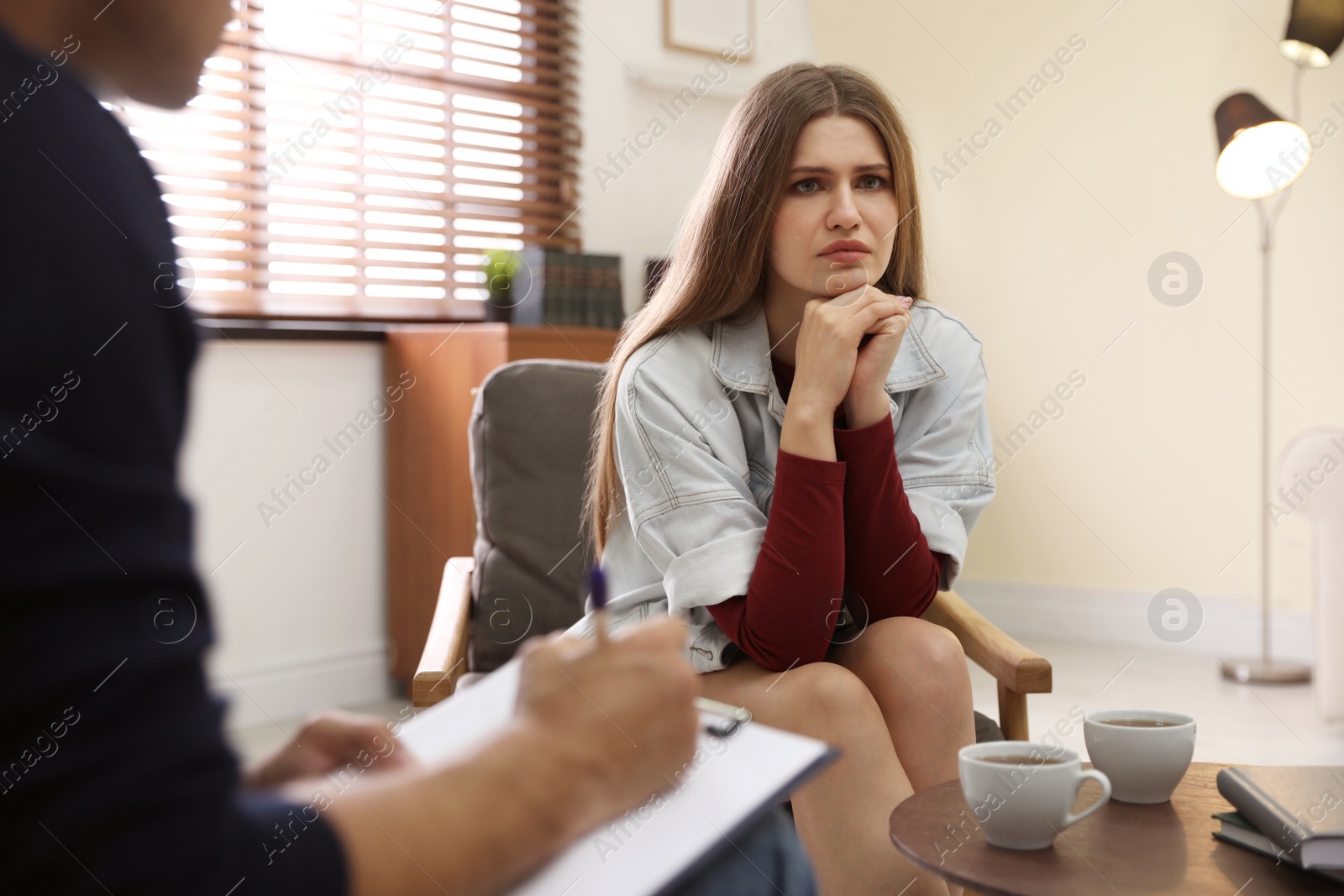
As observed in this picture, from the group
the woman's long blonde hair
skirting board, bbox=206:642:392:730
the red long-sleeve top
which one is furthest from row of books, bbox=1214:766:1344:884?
skirting board, bbox=206:642:392:730

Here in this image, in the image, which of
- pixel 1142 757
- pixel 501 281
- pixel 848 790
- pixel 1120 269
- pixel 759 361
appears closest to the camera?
pixel 1142 757

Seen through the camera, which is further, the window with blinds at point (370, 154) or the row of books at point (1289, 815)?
the window with blinds at point (370, 154)

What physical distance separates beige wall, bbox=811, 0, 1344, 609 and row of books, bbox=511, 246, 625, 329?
94 cm

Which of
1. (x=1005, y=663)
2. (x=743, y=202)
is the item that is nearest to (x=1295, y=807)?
(x=1005, y=663)

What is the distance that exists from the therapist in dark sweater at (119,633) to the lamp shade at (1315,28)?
321 centimetres

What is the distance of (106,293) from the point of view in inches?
17.0

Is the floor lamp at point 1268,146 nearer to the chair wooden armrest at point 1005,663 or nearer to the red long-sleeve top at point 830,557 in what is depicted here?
the chair wooden armrest at point 1005,663

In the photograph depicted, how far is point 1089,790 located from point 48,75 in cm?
97

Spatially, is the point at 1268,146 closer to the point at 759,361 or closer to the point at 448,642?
the point at 759,361

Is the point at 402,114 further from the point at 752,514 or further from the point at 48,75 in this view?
the point at 48,75

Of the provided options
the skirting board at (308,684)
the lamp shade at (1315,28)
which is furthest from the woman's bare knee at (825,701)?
the lamp shade at (1315,28)

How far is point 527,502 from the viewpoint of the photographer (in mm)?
1887

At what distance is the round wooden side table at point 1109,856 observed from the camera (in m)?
0.82

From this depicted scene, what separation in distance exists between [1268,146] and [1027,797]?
2687 mm
